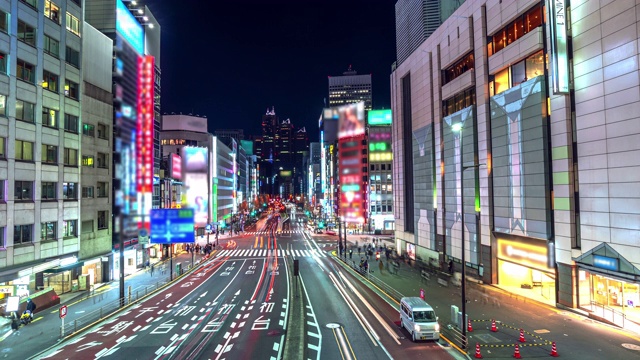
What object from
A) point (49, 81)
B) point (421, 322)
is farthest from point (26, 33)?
point (421, 322)

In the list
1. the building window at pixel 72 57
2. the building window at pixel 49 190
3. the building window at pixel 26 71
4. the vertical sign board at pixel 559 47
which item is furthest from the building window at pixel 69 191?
the vertical sign board at pixel 559 47

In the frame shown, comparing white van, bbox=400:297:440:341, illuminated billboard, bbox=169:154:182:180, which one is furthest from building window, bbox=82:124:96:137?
illuminated billboard, bbox=169:154:182:180

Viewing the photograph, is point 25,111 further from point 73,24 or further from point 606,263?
point 606,263

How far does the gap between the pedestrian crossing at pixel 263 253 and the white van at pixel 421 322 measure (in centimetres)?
4256

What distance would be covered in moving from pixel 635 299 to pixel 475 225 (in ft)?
50.6

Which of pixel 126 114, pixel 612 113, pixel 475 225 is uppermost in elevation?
pixel 612 113

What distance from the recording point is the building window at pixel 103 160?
39.3 m

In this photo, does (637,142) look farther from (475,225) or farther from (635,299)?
(475,225)

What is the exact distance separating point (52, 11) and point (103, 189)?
1724 cm

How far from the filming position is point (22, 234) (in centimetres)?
2916

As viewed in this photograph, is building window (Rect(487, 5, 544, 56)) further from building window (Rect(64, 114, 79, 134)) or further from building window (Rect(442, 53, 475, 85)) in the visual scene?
building window (Rect(64, 114, 79, 134))

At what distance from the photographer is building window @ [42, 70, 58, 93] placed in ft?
104

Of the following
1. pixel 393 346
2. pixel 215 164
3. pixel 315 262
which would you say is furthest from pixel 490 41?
pixel 215 164

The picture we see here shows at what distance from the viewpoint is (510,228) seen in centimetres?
3475
